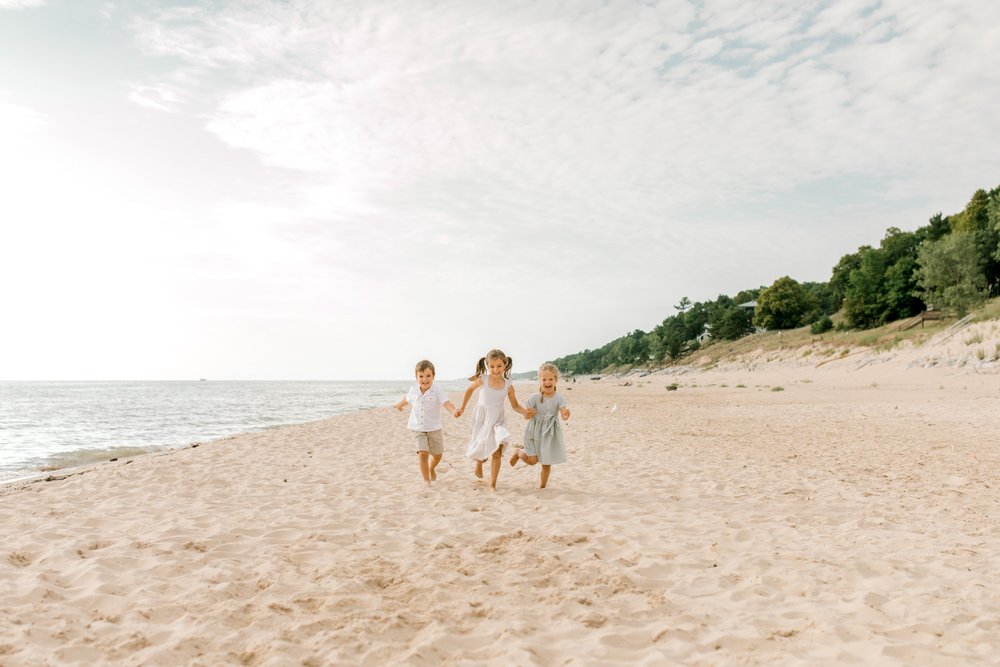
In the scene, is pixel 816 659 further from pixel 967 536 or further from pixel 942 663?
pixel 967 536

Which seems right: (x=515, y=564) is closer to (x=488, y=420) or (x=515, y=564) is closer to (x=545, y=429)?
(x=545, y=429)

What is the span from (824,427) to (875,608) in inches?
506

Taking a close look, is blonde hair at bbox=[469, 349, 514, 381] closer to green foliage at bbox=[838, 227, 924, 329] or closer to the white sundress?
the white sundress

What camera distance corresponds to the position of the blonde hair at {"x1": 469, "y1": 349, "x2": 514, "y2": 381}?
8.65 m

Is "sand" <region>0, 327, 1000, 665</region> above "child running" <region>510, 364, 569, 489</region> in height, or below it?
below

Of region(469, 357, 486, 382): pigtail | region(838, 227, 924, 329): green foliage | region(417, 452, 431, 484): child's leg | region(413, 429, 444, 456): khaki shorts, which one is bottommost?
region(417, 452, 431, 484): child's leg

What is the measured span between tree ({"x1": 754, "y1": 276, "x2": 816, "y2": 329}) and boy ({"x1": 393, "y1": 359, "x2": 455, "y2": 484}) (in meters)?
80.7

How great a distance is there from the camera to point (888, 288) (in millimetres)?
58250

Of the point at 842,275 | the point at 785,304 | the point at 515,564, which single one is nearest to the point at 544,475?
the point at 515,564

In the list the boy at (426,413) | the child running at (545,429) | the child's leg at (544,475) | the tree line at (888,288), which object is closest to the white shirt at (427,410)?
the boy at (426,413)

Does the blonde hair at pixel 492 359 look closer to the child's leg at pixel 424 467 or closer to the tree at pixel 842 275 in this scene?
the child's leg at pixel 424 467

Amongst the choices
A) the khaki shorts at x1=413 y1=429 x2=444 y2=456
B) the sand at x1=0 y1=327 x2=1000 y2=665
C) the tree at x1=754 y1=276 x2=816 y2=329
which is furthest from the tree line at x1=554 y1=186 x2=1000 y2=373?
the khaki shorts at x1=413 y1=429 x2=444 y2=456

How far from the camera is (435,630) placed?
390 cm

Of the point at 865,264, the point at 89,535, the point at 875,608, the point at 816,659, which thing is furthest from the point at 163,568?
the point at 865,264
